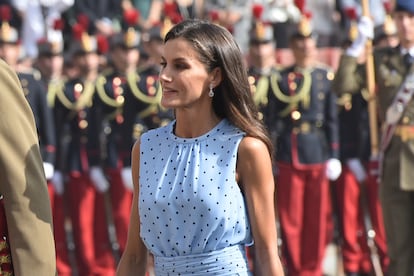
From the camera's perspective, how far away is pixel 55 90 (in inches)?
417

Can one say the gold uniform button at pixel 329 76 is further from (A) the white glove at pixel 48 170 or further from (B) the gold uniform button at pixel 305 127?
(A) the white glove at pixel 48 170

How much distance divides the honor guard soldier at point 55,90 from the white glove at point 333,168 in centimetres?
218

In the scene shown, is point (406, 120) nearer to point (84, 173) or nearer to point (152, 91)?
point (152, 91)

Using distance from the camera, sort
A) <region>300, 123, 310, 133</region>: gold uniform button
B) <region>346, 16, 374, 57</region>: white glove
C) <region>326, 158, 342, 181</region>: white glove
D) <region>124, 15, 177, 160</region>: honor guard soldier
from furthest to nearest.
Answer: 1. <region>124, 15, 177, 160</region>: honor guard soldier
2. <region>300, 123, 310, 133</region>: gold uniform button
3. <region>326, 158, 342, 181</region>: white glove
4. <region>346, 16, 374, 57</region>: white glove

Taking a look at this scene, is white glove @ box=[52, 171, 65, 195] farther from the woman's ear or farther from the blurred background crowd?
the woman's ear

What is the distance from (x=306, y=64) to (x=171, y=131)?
17.4ft

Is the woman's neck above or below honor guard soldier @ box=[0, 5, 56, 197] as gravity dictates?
above

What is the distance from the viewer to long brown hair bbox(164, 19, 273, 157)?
4469mm

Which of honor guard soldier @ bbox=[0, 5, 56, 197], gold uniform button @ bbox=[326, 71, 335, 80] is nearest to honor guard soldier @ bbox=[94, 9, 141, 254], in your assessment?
honor guard soldier @ bbox=[0, 5, 56, 197]

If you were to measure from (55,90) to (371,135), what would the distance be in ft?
8.90

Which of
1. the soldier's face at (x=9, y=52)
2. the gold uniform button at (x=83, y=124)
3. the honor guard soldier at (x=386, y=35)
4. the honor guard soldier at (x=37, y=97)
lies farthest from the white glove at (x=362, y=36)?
the soldier's face at (x=9, y=52)

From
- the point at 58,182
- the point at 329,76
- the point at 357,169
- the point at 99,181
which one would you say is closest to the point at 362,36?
the point at 329,76

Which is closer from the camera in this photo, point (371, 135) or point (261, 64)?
point (371, 135)

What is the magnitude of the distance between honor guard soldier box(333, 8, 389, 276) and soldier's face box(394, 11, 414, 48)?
2161 millimetres
